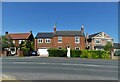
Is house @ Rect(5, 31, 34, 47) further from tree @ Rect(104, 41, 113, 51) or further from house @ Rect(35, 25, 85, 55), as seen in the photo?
tree @ Rect(104, 41, 113, 51)

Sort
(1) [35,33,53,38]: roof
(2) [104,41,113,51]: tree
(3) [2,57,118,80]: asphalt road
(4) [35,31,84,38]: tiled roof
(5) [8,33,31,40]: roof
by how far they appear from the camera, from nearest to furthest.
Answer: (3) [2,57,118,80]: asphalt road, (4) [35,31,84,38]: tiled roof, (1) [35,33,53,38]: roof, (2) [104,41,113,51]: tree, (5) [8,33,31,40]: roof

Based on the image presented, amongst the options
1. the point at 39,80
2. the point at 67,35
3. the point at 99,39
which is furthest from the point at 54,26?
the point at 39,80

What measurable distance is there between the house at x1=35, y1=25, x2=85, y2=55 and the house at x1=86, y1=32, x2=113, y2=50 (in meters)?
8.45

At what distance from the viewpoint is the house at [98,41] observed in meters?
73.4

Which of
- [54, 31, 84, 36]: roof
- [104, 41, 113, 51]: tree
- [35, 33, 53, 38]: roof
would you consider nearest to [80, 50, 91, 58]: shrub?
[54, 31, 84, 36]: roof

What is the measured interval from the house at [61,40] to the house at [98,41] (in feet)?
27.7

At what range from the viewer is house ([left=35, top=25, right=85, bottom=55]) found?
6519 cm

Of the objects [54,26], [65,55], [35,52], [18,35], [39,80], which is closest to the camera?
[39,80]

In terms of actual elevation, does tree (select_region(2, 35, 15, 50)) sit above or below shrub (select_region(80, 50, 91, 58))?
above

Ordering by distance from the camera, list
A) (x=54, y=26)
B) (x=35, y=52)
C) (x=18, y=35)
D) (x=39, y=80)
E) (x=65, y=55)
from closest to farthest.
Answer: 1. (x=39, y=80)
2. (x=65, y=55)
3. (x=35, y=52)
4. (x=54, y=26)
5. (x=18, y=35)

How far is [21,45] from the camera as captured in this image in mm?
67750

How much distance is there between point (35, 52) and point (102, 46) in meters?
21.1

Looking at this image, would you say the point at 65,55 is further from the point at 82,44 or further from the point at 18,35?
the point at 18,35

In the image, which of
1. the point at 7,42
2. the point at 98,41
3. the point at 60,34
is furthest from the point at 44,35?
the point at 98,41
